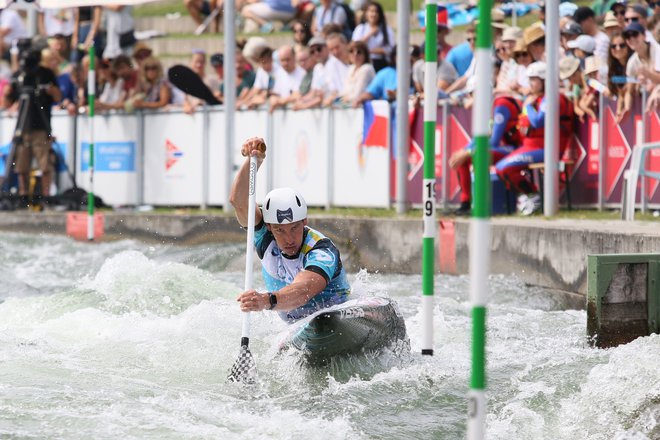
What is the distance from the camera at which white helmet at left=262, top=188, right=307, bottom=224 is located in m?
8.34

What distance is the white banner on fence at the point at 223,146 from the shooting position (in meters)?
16.8

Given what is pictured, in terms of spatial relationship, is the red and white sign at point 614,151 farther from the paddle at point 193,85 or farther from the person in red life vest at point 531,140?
the paddle at point 193,85

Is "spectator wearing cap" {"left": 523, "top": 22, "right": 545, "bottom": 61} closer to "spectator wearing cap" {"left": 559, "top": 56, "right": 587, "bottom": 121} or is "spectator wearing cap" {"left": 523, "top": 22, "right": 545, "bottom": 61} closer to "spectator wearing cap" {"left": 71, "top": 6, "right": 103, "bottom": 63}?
"spectator wearing cap" {"left": 559, "top": 56, "right": 587, "bottom": 121}

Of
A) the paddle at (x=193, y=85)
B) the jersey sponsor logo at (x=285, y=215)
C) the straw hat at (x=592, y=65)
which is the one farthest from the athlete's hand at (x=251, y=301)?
the paddle at (x=193, y=85)

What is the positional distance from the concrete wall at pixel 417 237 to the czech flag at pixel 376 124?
4.83 ft

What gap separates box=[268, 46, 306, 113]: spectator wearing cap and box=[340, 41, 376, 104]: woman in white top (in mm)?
984

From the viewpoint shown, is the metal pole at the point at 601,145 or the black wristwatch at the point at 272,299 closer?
the black wristwatch at the point at 272,299

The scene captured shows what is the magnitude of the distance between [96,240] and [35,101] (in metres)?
2.82

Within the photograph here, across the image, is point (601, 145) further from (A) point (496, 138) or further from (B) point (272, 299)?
(B) point (272, 299)

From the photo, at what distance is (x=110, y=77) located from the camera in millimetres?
18938

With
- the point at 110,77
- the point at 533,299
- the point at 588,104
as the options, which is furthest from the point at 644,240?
the point at 110,77

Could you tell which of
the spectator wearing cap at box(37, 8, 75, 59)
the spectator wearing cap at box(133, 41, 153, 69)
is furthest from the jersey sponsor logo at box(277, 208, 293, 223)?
the spectator wearing cap at box(37, 8, 75, 59)

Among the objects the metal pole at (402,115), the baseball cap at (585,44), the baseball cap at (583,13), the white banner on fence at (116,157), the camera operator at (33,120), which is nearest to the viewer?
the baseball cap at (585,44)

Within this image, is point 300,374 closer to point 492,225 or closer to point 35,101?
point 492,225
